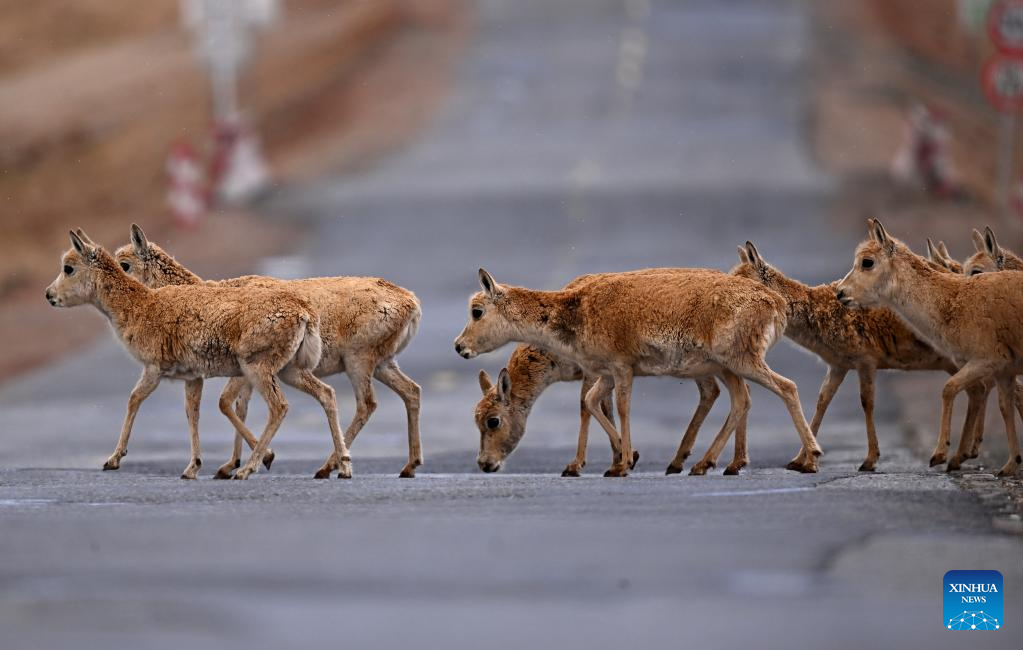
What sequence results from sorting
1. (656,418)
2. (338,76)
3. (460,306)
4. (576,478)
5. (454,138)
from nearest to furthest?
1. (576,478)
2. (656,418)
3. (460,306)
4. (454,138)
5. (338,76)

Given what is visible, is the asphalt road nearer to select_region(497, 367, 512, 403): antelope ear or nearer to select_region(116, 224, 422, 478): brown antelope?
select_region(116, 224, 422, 478): brown antelope

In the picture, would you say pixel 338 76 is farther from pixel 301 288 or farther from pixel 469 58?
pixel 301 288

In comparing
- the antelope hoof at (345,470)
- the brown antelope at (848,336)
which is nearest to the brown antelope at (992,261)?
the brown antelope at (848,336)

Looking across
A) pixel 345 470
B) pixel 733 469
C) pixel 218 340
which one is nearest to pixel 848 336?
pixel 733 469

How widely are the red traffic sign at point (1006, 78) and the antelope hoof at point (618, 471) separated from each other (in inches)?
670

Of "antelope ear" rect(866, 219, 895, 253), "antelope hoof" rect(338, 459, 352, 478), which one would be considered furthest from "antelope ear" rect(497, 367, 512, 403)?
"antelope ear" rect(866, 219, 895, 253)

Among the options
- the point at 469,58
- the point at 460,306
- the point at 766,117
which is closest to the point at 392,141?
the point at 766,117

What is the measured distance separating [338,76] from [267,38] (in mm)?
8520

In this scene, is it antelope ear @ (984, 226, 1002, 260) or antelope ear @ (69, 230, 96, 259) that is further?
antelope ear @ (984, 226, 1002, 260)

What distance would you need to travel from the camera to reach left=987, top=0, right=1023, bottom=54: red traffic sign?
30.7m

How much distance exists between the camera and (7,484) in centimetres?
1577

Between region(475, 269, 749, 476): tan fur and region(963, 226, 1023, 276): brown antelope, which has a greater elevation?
region(963, 226, 1023, 276): brown antelope

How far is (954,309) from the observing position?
15516 mm

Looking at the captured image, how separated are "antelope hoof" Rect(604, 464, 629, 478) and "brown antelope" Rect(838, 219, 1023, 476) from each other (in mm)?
2155
